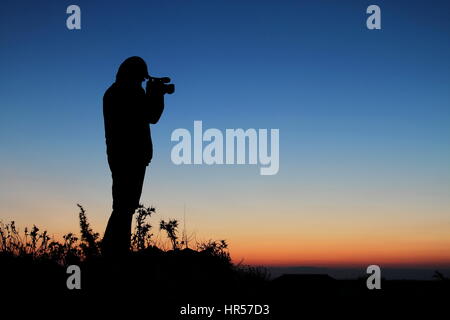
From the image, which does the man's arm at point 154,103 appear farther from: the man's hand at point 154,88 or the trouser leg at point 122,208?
the trouser leg at point 122,208

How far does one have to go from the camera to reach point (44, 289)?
642 centimetres

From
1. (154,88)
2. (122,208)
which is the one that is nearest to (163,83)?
(154,88)

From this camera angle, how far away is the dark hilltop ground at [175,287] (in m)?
6.09

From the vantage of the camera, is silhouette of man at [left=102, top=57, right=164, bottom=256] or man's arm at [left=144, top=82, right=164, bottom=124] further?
man's arm at [left=144, top=82, right=164, bottom=124]

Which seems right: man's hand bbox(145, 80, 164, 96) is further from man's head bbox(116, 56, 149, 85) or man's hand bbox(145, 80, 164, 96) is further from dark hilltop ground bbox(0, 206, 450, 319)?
dark hilltop ground bbox(0, 206, 450, 319)

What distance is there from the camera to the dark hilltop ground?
6.09m

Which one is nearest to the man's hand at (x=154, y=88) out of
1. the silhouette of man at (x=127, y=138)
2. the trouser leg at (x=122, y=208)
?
the silhouette of man at (x=127, y=138)

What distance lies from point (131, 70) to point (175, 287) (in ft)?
11.3

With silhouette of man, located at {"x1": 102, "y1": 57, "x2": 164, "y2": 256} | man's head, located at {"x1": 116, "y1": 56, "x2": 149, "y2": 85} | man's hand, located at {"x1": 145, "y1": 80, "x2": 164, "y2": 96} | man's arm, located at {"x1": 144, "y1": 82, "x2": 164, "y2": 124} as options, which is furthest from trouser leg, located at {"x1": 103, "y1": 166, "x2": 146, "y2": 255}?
man's head, located at {"x1": 116, "y1": 56, "x2": 149, "y2": 85}

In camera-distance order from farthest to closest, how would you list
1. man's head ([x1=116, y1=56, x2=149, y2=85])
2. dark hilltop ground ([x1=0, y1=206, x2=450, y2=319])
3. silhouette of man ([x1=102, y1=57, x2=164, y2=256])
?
man's head ([x1=116, y1=56, x2=149, y2=85]), silhouette of man ([x1=102, y1=57, x2=164, y2=256]), dark hilltop ground ([x1=0, y1=206, x2=450, y2=319])

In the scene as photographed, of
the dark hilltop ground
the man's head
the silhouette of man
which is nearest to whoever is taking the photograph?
the dark hilltop ground

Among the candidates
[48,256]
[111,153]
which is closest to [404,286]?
[111,153]

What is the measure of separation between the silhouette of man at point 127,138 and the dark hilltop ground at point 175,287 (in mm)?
519
